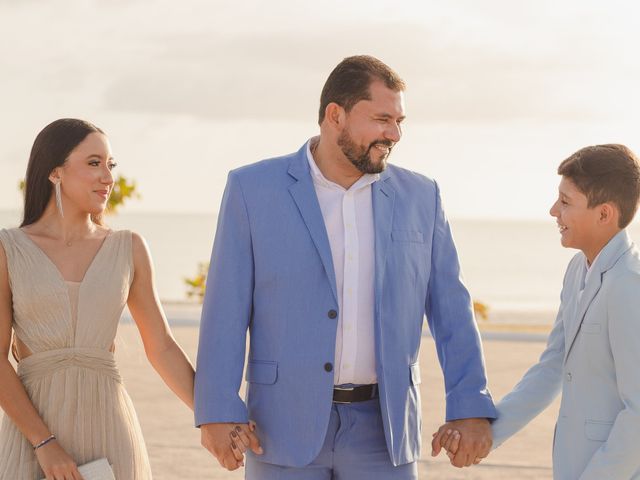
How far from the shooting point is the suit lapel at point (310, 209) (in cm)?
398

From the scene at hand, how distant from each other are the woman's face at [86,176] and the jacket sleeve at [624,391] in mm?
1609

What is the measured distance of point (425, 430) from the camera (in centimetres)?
894

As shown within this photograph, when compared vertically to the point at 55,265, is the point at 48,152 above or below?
above

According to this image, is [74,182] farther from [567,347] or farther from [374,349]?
[567,347]

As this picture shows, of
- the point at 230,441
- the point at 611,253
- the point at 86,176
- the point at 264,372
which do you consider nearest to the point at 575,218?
the point at 611,253

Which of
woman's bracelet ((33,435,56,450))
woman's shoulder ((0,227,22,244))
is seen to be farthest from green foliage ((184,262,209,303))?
woman's bracelet ((33,435,56,450))

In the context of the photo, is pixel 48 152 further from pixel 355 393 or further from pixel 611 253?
pixel 611 253

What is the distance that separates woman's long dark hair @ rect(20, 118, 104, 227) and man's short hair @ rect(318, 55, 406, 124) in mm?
784

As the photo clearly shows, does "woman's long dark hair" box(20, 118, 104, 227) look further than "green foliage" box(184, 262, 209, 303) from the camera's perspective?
No

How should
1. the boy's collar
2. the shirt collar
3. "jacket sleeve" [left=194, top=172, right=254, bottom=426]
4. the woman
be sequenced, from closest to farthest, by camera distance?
the boy's collar
the woman
"jacket sleeve" [left=194, top=172, right=254, bottom=426]
the shirt collar

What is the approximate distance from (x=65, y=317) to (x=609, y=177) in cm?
170

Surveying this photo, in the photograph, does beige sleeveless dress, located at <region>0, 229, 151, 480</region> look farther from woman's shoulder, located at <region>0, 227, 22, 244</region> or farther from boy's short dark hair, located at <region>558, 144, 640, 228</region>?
boy's short dark hair, located at <region>558, 144, 640, 228</region>

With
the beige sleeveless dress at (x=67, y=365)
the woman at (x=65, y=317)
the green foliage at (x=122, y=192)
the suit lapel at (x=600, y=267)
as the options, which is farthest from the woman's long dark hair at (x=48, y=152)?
the green foliage at (x=122, y=192)

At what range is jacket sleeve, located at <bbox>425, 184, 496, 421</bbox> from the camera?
164 inches
